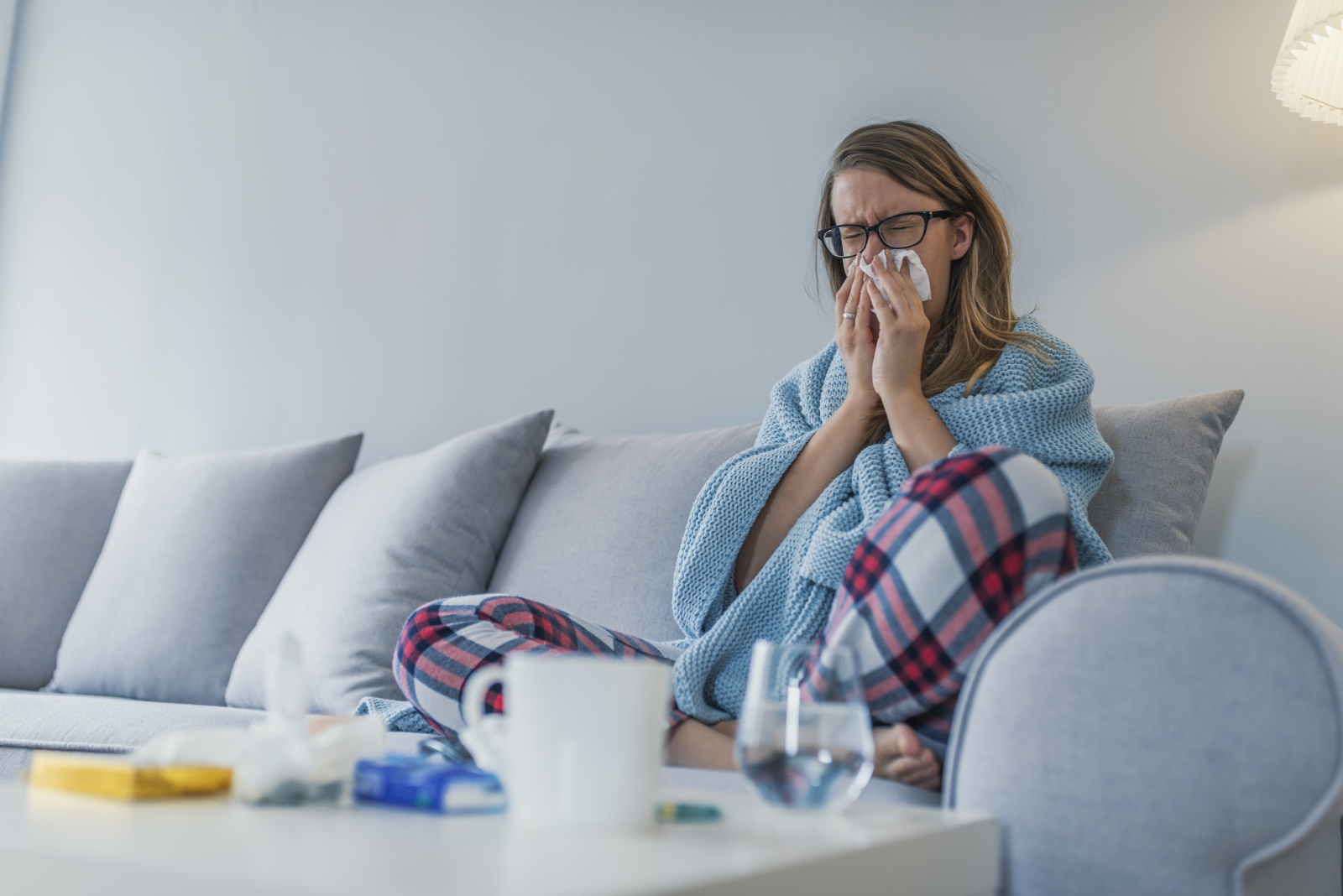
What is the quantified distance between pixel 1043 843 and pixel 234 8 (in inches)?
110

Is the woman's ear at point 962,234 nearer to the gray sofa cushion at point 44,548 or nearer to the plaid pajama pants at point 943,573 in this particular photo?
the plaid pajama pants at point 943,573

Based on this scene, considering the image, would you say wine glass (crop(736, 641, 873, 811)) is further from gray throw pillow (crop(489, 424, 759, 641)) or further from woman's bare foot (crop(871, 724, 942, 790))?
gray throw pillow (crop(489, 424, 759, 641))

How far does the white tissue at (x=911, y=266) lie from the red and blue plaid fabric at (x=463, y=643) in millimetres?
618

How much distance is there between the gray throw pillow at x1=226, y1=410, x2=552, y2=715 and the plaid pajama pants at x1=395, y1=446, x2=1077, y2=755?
2.94 feet

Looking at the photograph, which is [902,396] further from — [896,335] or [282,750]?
[282,750]

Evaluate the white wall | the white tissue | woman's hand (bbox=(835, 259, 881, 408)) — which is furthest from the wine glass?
the white wall

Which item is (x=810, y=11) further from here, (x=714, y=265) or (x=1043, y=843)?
(x=1043, y=843)

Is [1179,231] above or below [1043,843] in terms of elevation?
above

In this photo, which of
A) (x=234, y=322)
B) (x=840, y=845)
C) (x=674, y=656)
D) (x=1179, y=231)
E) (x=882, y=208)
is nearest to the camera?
(x=840, y=845)

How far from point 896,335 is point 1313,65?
2.16 feet

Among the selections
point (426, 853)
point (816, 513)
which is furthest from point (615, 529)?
point (426, 853)

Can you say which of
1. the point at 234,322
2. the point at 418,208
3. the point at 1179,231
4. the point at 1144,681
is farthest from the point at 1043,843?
the point at 234,322

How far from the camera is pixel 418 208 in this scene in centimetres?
244

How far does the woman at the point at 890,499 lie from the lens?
846mm
